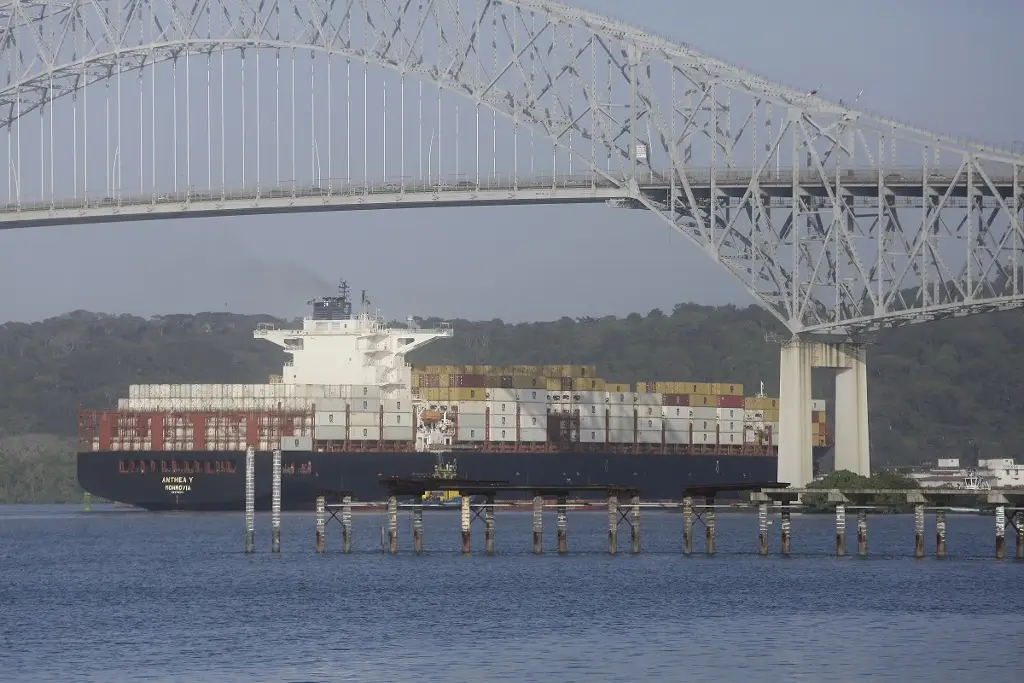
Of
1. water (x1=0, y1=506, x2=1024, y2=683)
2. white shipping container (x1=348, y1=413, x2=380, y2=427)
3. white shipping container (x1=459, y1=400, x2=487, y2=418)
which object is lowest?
water (x1=0, y1=506, x2=1024, y2=683)

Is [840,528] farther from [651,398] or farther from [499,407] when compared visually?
[651,398]

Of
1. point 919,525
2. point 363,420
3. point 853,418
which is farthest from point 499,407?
point 919,525

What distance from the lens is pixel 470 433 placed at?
111 meters

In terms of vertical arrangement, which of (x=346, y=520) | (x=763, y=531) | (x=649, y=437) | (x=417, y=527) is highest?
(x=649, y=437)

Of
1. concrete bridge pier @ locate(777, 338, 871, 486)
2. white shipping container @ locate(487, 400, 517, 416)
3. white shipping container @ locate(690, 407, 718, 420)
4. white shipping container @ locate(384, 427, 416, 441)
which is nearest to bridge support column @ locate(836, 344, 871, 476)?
concrete bridge pier @ locate(777, 338, 871, 486)

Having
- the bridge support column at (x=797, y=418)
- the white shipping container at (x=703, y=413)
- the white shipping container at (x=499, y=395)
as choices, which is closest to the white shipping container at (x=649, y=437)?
the white shipping container at (x=703, y=413)

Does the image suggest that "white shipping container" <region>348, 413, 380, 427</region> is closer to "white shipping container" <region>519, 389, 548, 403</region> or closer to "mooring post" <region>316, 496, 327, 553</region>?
"white shipping container" <region>519, 389, 548, 403</region>

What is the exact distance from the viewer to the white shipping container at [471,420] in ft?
364

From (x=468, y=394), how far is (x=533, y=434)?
13.4 ft

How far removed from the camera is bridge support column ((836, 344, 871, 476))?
284 ft

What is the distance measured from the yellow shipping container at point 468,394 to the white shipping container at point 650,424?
1059cm

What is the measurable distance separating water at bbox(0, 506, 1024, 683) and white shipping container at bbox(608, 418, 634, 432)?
40468 mm

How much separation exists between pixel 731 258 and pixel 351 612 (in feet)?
127

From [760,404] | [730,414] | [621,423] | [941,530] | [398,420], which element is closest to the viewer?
[941,530]
